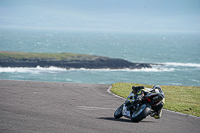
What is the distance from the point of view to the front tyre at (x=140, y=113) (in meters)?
12.3

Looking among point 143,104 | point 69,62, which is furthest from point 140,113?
point 69,62

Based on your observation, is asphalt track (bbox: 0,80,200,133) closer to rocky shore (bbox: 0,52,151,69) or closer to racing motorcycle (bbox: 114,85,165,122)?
racing motorcycle (bbox: 114,85,165,122)

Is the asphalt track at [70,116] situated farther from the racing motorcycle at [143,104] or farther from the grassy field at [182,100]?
the grassy field at [182,100]

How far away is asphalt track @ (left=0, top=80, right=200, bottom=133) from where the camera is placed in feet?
36.8

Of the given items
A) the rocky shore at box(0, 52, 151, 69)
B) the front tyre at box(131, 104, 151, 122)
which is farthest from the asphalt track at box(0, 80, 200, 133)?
the rocky shore at box(0, 52, 151, 69)

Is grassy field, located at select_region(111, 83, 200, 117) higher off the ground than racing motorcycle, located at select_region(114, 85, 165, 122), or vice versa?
racing motorcycle, located at select_region(114, 85, 165, 122)

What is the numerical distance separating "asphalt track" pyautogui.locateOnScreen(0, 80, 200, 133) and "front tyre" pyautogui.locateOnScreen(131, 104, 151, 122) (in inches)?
9.7

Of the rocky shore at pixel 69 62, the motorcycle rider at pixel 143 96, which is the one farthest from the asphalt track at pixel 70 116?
the rocky shore at pixel 69 62

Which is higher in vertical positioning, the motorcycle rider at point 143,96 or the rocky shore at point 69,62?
the rocky shore at point 69,62

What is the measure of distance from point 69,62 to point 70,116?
90.2 metres

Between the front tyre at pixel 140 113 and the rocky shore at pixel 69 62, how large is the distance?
3454 inches

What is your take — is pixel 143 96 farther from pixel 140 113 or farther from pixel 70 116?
pixel 70 116

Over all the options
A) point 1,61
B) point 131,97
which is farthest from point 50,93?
point 1,61

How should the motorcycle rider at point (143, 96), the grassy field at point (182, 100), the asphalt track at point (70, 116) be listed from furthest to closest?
the grassy field at point (182, 100), the motorcycle rider at point (143, 96), the asphalt track at point (70, 116)
